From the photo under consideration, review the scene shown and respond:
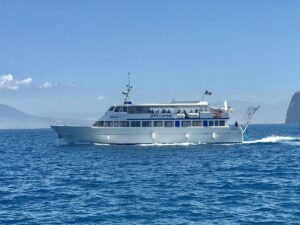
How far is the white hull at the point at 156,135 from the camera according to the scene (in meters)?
61.6

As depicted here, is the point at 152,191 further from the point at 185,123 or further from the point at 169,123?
the point at 185,123

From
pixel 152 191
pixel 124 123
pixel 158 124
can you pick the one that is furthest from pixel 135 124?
pixel 152 191

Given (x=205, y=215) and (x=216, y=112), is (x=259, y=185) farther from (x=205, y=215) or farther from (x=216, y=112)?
(x=216, y=112)

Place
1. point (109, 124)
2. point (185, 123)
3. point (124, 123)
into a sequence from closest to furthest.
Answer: point (124, 123)
point (109, 124)
point (185, 123)

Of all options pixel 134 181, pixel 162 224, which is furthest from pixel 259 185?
pixel 162 224

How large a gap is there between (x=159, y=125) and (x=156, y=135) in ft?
5.15

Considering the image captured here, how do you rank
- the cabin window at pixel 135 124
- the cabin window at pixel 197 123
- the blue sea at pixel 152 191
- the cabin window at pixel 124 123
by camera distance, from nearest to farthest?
the blue sea at pixel 152 191
the cabin window at pixel 124 123
the cabin window at pixel 135 124
the cabin window at pixel 197 123

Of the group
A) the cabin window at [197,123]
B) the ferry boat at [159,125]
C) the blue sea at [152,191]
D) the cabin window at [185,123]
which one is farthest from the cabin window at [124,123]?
the blue sea at [152,191]

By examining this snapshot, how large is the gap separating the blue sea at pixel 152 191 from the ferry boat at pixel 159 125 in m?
13.4

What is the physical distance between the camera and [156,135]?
203 ft

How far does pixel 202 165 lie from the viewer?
41906 millimetres

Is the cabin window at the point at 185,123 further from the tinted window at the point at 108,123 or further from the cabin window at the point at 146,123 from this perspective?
the tinted window at the point at 108,123

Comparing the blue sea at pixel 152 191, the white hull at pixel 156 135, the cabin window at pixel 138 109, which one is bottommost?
the blue sea at pixel 152 191

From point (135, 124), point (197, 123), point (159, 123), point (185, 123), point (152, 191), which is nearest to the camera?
point (152, 191)
